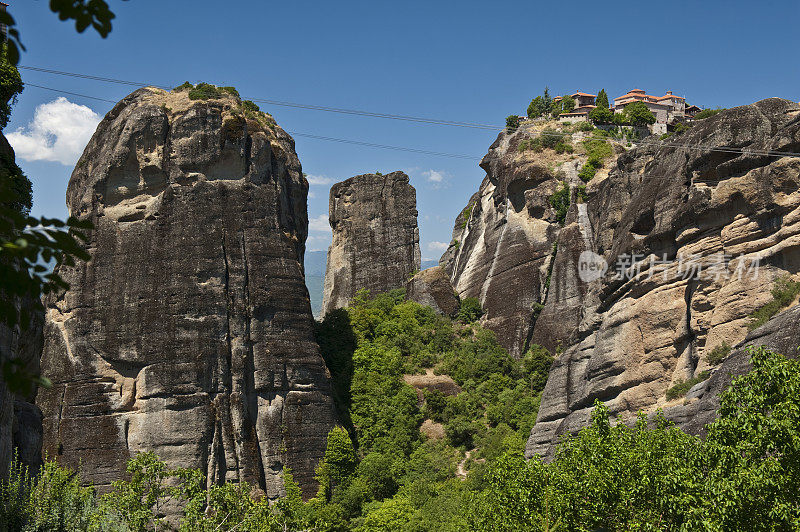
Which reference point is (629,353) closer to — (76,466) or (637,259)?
(637,259)

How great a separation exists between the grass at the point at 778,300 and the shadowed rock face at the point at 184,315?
2328cm

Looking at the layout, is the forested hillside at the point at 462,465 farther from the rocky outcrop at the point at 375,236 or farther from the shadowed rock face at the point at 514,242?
the rocky outcrop at the point at 375,236

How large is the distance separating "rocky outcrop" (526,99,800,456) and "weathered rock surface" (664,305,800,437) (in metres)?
0.90

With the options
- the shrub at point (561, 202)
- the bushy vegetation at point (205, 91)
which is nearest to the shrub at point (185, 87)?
the bushy vegetation at point (205, 91)

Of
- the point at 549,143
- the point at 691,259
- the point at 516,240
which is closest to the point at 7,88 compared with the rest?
the point at 691,259

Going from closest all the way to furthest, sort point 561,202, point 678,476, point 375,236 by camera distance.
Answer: point 678,476 → point 561,202 → point 375,236

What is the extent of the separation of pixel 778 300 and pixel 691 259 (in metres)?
4.04

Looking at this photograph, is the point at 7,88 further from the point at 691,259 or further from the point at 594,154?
the point at 594,154

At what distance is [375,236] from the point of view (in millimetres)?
65062

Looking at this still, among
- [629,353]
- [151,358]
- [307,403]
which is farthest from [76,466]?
[629,353]

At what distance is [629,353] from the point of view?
102 ft

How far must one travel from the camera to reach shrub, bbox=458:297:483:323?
183ft

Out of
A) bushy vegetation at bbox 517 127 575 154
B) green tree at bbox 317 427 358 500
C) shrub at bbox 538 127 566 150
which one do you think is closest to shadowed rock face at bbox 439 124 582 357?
bushy vegetation at bbox 517 127 575 154

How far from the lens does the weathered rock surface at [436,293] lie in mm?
56562
